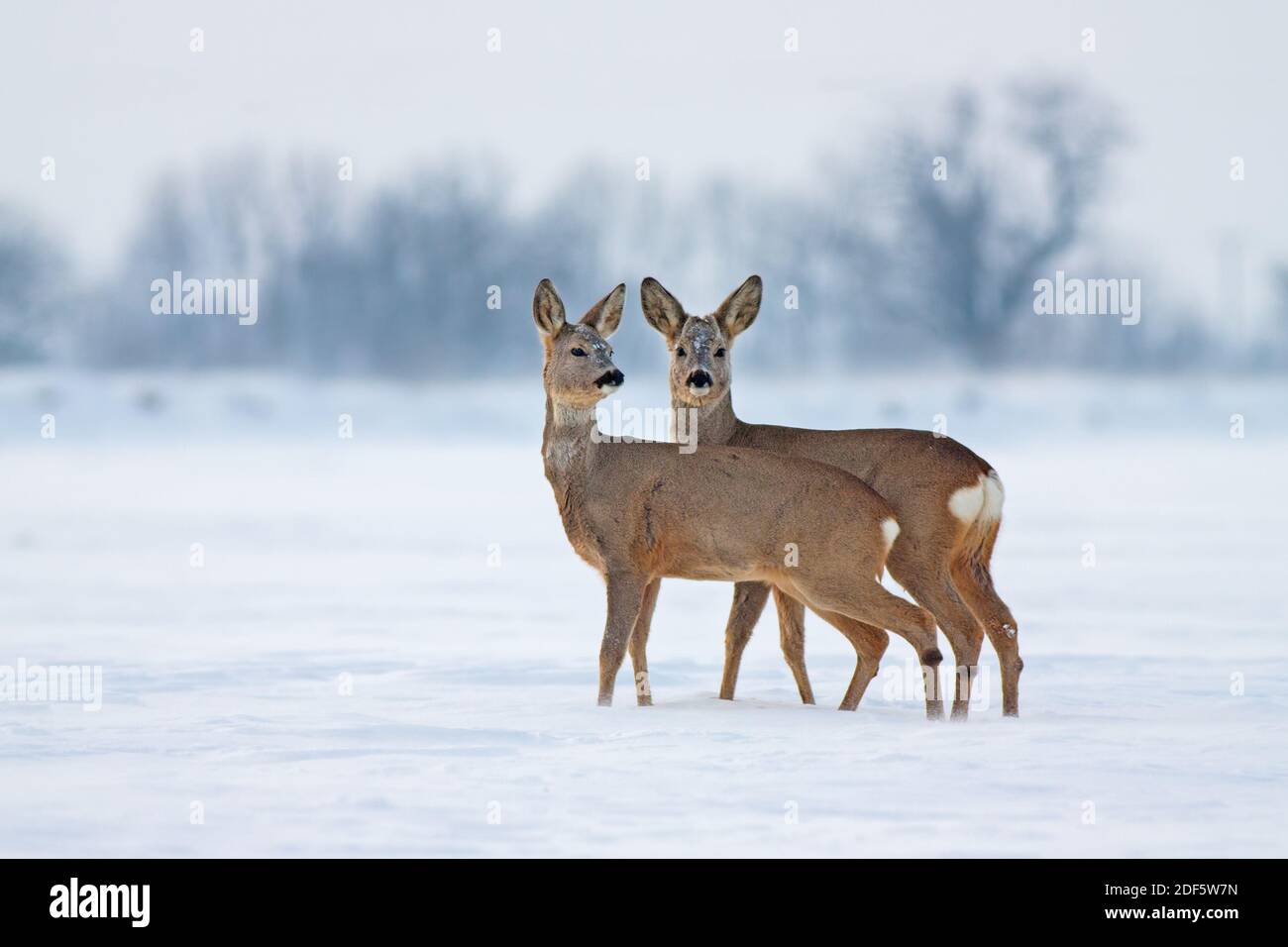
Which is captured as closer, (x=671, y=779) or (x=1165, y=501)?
(x=671, y=779)

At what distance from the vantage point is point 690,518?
11008 mm

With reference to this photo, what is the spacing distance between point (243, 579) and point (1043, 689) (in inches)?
316

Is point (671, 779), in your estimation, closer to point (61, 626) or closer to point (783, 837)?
point (783, 837)

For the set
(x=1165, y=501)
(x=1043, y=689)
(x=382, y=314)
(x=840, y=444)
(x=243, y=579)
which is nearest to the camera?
(x=840, y=444)

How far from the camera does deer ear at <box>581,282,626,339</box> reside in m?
11.7

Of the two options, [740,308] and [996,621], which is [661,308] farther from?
[996,621]

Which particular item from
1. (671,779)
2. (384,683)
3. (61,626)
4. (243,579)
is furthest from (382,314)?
(671,779)

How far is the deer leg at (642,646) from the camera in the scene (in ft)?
37.3

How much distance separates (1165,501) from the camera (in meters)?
24.1

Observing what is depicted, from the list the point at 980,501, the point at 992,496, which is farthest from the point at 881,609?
the point at 992,496

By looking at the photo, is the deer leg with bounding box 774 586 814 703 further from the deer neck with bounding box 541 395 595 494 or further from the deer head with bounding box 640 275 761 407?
the deer neck with bounding box 541 395 595 494

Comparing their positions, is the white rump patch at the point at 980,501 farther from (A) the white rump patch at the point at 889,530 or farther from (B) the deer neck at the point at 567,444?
(B) the deer neck at the point at 567,444

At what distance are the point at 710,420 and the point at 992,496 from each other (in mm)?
1799

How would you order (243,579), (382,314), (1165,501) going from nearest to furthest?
(243,579) → (1165,501) → (382,314)
